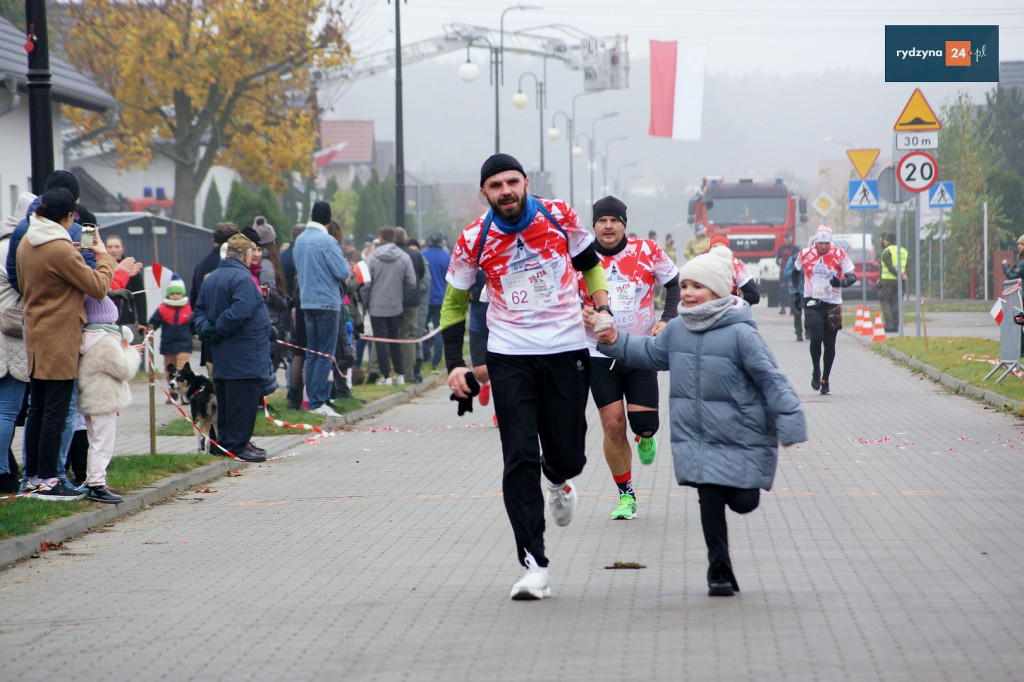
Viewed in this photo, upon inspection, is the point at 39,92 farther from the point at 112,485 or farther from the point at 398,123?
the point at 398,123

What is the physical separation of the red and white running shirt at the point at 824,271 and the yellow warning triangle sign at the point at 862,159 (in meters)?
11.6

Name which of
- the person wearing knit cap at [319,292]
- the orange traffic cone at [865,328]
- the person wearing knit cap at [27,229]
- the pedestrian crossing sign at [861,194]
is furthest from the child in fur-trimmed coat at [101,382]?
the pedestrian crossing sign at [861,194]

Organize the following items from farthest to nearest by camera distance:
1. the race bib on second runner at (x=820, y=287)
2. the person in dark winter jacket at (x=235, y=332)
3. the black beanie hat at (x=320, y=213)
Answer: the race bib on second runner at (x=820, y=287) → the black beanie hat at (x=320, y=213) → the person in dark winter jacket at (x=235, y=332)

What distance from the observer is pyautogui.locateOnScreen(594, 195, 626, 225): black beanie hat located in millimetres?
8352

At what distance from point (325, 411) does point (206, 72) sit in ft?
79.4

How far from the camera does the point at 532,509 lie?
603 cm

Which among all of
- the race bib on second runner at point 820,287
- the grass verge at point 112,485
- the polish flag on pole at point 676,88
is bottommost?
the grass verge at point 112,485

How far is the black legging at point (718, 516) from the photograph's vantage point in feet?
19.3

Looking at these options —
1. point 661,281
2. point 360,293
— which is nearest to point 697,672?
point 661,281

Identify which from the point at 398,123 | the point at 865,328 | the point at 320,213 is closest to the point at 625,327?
the point at 320,213

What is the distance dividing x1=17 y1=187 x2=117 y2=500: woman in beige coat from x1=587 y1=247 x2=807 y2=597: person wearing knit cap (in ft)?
13.4

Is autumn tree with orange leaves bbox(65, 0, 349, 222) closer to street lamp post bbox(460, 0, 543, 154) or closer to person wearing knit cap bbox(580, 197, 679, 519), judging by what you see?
street lamp post bbox(460, 0, 543, 154)

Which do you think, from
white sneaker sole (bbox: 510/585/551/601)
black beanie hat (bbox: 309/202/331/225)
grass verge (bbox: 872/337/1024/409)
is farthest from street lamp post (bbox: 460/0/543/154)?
white sneaker sole (bbox: 510/585/551/601)

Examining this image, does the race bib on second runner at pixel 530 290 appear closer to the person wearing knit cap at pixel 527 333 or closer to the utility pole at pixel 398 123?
the person wearing knit cap at pixel 527 333
